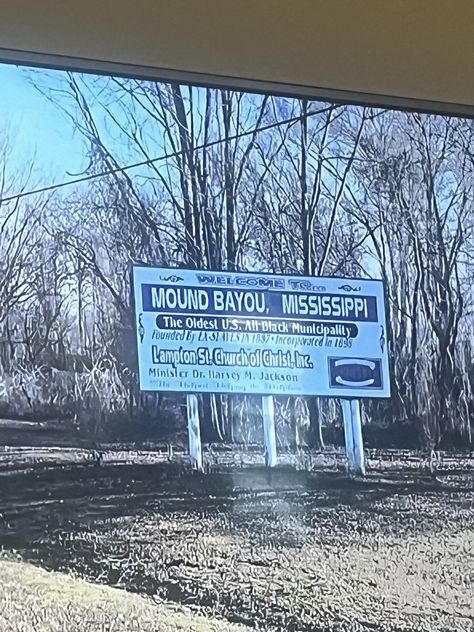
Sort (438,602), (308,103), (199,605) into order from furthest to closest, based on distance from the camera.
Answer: (308,103) < (438,602) < (199,605)

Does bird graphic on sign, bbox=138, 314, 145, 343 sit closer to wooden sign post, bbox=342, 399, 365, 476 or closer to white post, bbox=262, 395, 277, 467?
white post, bbox=262, 395, 277, 467

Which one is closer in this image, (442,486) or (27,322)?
(27,322)

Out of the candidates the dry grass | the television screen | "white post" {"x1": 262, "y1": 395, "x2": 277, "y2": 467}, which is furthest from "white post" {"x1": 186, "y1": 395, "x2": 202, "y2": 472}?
the dry grass

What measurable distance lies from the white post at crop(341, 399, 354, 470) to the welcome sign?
0.02m

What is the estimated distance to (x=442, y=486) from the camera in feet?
5.93

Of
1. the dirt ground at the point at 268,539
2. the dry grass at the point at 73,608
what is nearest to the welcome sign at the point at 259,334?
the dirt ground at the point at 268,539

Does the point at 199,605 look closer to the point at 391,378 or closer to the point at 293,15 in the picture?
the point at 391,378

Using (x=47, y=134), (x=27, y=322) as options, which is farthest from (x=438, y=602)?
(x=47, y=134)

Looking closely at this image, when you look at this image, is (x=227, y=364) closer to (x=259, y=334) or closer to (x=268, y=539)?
(x=259, y=334)

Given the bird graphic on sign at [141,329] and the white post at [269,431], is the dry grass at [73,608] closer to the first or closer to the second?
the white post at [269,431]

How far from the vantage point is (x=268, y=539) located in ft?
5.49

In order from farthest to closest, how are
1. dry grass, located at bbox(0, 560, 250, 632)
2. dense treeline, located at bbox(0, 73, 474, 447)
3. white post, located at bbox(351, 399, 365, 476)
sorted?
white post, located at bbox(351, 399, 365, 476)
dense treeline, located at bbox(0, 73, 474, 447)
dry grass, located at bbox(0, 560, 250, 632)

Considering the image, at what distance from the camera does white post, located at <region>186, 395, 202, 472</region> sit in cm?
168

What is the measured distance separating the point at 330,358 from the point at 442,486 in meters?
0.29
